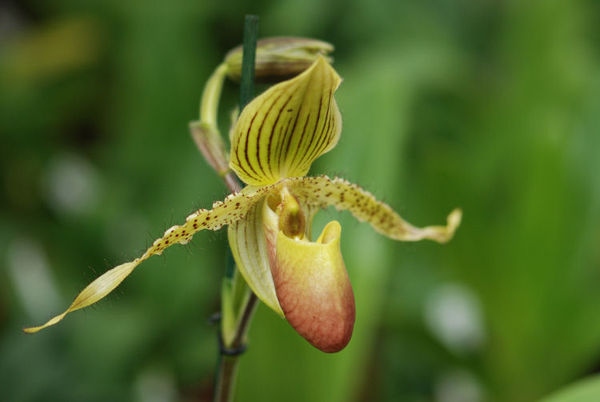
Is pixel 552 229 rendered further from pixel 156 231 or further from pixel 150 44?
pixel 150 44

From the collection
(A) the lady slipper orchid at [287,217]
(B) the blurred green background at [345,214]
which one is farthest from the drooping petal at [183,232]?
(B) the blurred green background at [345,214]

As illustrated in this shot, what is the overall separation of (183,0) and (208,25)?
0.40ft

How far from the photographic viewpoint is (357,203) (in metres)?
0.65

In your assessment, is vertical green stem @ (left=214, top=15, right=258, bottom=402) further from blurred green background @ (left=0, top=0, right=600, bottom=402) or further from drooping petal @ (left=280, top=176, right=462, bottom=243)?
blurred green background @ (left=0, top=0, right=600, bottom=402)

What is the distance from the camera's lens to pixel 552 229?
1411mm

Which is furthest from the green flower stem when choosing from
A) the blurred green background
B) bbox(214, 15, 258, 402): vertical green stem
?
the blurred green background

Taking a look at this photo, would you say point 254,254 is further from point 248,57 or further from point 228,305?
point 248,57

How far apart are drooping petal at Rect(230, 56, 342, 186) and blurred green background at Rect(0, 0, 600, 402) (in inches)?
16.9

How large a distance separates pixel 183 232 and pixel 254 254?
68 mm

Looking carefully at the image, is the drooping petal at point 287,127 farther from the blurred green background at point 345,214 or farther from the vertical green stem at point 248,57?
the blurred green background at point 345,214

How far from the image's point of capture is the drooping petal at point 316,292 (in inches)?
20.3

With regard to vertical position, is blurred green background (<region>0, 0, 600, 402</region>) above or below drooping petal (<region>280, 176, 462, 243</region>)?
below

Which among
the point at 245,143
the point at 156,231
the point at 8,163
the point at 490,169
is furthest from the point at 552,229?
the point at 8,163

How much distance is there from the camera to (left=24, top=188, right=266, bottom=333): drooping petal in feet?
1.63
